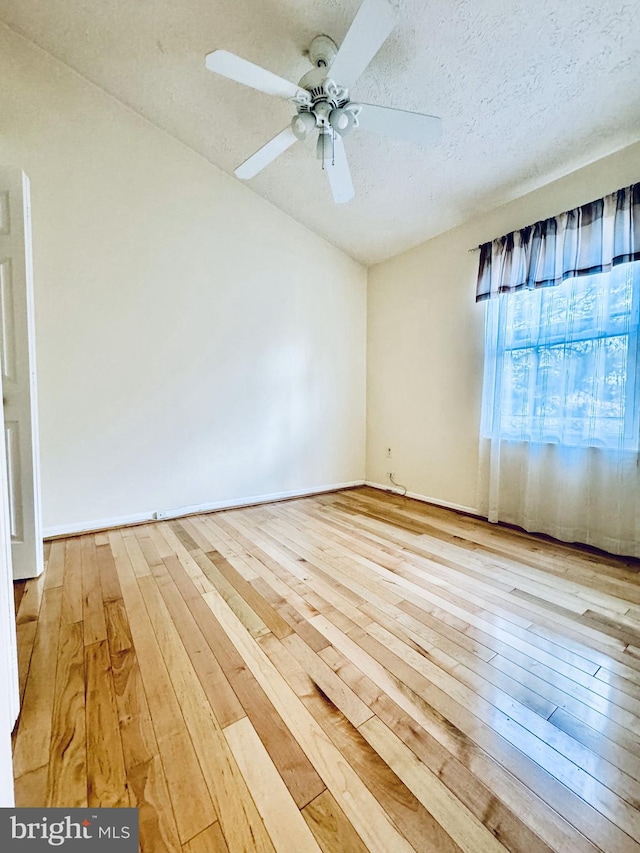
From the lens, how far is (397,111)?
1.68 metres

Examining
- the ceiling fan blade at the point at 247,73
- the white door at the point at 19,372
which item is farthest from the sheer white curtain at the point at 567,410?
the white door at the point at 19,372

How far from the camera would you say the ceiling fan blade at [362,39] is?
4.28 ft

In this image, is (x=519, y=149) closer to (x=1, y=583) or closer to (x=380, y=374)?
(x=380, y=374)

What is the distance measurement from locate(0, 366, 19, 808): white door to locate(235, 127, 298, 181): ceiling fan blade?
2057mm

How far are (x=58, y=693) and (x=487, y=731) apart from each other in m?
1.42

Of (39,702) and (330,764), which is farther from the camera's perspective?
(39,702)

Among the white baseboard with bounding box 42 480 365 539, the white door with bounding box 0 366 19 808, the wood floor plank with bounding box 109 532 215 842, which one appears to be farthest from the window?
the white door with bounding box 0 366 19 808

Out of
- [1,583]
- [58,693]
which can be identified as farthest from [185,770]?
[1,583]

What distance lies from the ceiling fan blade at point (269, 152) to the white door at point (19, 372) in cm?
124

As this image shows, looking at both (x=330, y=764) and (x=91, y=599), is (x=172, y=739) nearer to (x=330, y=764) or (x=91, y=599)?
(x=330, y=764)

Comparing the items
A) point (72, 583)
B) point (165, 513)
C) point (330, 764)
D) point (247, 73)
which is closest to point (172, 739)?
point (330, 764)

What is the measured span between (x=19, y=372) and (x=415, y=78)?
2.91 meters

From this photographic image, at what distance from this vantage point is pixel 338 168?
2018 millimetres

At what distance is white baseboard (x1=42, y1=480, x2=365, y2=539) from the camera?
259 cm
